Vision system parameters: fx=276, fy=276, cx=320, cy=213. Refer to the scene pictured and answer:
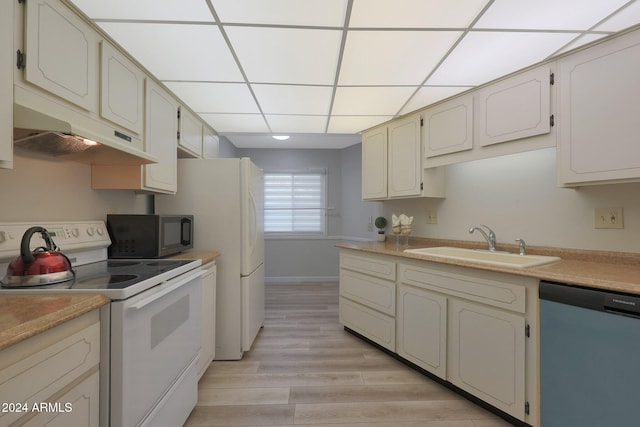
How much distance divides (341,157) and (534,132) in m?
3.25

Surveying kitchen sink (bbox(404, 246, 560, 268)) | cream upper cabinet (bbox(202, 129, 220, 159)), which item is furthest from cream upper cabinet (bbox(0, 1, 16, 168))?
kitchen sink (bbox(404, 246, 560, 268))

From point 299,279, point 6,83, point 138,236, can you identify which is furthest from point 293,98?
point 299,279

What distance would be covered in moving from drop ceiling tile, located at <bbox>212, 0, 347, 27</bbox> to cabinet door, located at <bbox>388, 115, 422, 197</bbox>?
4.44ft

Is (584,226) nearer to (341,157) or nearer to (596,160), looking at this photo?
(596,160)

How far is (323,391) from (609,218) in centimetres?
204

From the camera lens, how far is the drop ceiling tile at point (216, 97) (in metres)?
2.11

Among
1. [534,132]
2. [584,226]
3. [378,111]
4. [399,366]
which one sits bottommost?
[399,366]

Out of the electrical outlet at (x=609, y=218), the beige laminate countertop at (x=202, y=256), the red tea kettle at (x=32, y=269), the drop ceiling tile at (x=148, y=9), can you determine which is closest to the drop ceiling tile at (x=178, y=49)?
the drop ceiling tile at (x=148, y=9)

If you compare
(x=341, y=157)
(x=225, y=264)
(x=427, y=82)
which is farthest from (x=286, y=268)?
(x=427, y=82)

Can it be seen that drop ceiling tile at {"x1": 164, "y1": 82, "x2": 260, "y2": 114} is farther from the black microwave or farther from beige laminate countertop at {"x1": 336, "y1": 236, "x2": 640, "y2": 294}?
beige laminate countertop at {"x1": 336, "y1": 236, "x2": 640, "y2": 294}

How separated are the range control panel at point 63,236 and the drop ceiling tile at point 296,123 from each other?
1775 millimetres

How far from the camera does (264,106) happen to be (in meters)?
2.54

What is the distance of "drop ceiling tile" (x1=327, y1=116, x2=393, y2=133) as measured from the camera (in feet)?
9.11

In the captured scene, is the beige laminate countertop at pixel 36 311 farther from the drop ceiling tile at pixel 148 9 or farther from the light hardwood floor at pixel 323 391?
the drop ceiling tile at pixel 148 9
